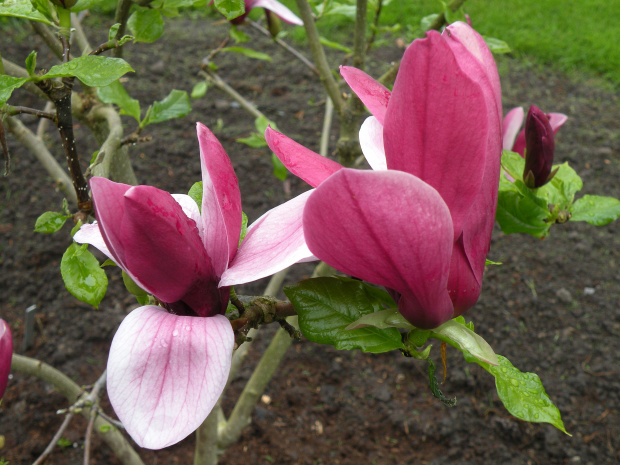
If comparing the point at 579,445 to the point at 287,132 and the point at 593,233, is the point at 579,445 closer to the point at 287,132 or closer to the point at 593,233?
the point at 593,233

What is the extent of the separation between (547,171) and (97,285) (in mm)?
847

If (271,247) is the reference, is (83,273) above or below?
below

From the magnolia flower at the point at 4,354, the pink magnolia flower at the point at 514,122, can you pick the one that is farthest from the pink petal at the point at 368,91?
the pink magnolia flower at the point at 514,122

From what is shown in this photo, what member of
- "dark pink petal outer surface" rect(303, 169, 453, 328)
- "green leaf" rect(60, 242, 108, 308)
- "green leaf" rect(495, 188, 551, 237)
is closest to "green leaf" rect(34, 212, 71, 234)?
"green leaf" rect(60, 242, 108, 308)

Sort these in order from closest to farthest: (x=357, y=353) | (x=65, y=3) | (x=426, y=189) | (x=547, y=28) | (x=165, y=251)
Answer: (x=426, y=189), (x=165, y=251), (x=65, y=3), (x=357, y=353), (x=547, y=28)

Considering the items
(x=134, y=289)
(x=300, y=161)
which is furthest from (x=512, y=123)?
(x=134, y=289)

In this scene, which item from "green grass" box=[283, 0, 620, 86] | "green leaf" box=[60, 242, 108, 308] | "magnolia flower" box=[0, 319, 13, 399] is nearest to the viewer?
"magnolia flower" box=[0, 319, 13, 399]

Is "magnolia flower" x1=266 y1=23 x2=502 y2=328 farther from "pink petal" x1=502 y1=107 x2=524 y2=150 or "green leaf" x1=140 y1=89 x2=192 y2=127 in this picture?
"green leaf" x1=140 y1=89 x2=192 y2=127

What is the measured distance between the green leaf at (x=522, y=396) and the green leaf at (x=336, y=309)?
14 cm

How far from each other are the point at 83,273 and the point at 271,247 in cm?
52

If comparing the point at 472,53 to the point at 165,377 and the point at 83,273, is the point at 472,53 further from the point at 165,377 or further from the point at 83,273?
the point at 83,273

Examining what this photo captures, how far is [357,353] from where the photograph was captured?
264 centimetres

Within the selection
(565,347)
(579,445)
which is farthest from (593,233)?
(579,445)

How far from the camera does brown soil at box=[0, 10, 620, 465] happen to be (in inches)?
88.2
